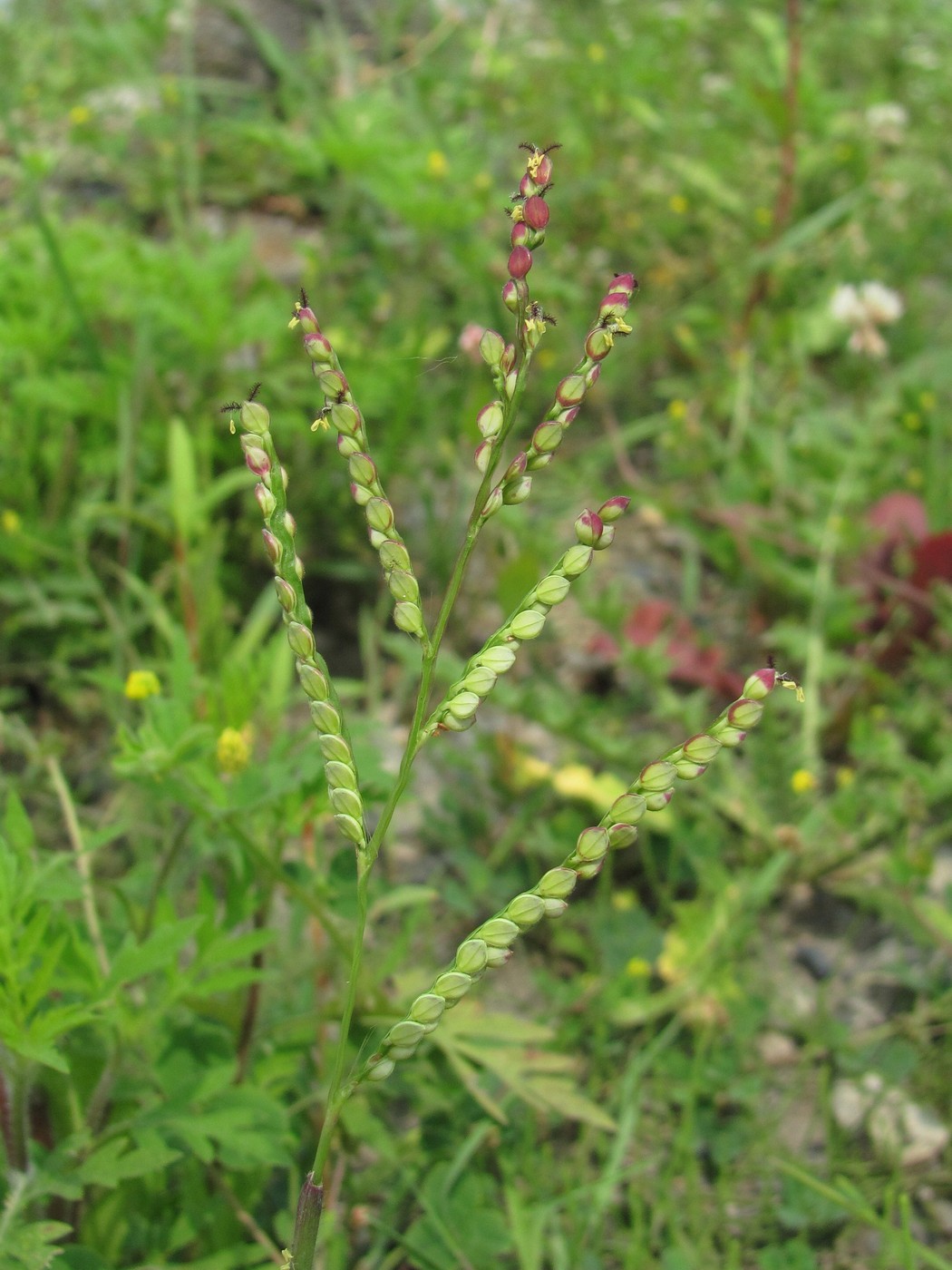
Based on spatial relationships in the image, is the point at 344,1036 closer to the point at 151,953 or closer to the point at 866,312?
the point at 151,953

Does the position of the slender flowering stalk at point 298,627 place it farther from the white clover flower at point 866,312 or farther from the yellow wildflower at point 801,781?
the white clover flower at point 866,312

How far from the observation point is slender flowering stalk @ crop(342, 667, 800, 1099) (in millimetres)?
843

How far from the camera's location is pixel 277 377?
252 cm

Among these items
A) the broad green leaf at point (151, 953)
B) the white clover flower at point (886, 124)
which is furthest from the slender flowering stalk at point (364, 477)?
the white clover flower at point (886, 124)

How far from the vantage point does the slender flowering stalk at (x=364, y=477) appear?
0.86 metres

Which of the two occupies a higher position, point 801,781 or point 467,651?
point 467,651

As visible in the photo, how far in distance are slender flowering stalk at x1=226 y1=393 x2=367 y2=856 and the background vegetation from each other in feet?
0.89

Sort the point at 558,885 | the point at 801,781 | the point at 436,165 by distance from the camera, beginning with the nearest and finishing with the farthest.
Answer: the point at 558,885 → the point at 801,781 → the point at 436,165

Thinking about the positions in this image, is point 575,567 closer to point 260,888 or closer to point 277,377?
point 260,888

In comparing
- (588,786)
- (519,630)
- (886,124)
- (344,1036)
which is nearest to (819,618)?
(588,786)

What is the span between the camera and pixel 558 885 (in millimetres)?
851

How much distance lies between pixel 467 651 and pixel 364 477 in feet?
5.56

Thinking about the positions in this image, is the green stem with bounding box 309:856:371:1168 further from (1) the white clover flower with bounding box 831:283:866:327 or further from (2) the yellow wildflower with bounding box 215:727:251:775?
(1) the white clover flower with bounding box 831:283:866:327

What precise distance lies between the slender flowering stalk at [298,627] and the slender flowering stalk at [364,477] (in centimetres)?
5
